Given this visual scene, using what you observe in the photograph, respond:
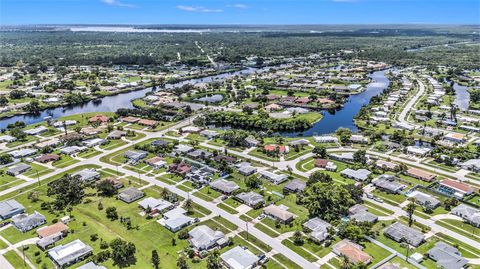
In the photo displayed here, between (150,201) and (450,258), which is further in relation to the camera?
(150,201)

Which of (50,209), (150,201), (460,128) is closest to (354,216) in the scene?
(150,201)

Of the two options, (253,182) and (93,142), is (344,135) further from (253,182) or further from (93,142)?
(93,142)

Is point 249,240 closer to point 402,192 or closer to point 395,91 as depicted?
point 402,192

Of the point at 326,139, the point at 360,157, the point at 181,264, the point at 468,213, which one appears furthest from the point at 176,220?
the point at 326,139

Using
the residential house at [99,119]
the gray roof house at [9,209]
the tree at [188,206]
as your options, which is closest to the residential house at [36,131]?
the residential house at [99,119]

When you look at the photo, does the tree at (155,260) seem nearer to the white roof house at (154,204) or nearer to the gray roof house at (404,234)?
the white roof house at (154,204)

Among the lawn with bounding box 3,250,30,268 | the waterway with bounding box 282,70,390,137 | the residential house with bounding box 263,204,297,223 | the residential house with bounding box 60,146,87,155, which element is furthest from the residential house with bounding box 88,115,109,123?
the residential house with bounding box 263,204,297,223
